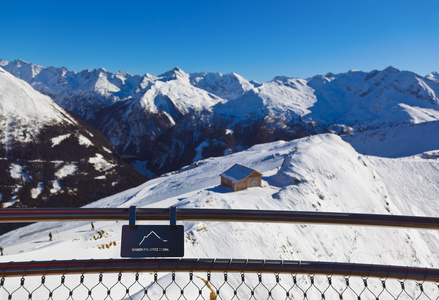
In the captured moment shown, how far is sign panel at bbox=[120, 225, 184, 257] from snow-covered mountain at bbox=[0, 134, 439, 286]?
433 inches

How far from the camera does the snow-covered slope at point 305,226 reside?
1440 centimetres

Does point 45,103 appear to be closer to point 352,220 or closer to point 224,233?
point 224,233

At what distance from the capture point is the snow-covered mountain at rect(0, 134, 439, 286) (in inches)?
566

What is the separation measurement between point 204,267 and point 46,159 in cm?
11390

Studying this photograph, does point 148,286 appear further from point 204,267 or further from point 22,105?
point 22,105

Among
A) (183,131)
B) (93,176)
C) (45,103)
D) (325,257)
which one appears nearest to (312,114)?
(183,131)

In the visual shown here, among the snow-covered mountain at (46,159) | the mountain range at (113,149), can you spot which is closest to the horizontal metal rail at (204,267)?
the mountain range at (113,149)

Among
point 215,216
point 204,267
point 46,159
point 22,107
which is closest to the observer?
point 204,267

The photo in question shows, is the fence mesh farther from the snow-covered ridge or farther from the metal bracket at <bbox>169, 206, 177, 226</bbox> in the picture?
the snow-covered ridge

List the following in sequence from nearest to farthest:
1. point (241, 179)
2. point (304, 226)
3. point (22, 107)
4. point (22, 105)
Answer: point (304, 226), point (241, 179), point (22, 107), point (22, 105)

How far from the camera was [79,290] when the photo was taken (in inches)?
264

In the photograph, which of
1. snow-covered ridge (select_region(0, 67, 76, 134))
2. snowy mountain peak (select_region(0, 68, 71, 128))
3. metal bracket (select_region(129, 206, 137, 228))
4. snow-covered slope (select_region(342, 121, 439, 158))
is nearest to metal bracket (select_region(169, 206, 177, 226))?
metal bracket (select_region(129, 206, 137, 228))

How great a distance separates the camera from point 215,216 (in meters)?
2.92

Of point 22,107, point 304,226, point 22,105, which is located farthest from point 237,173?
point 22,105
